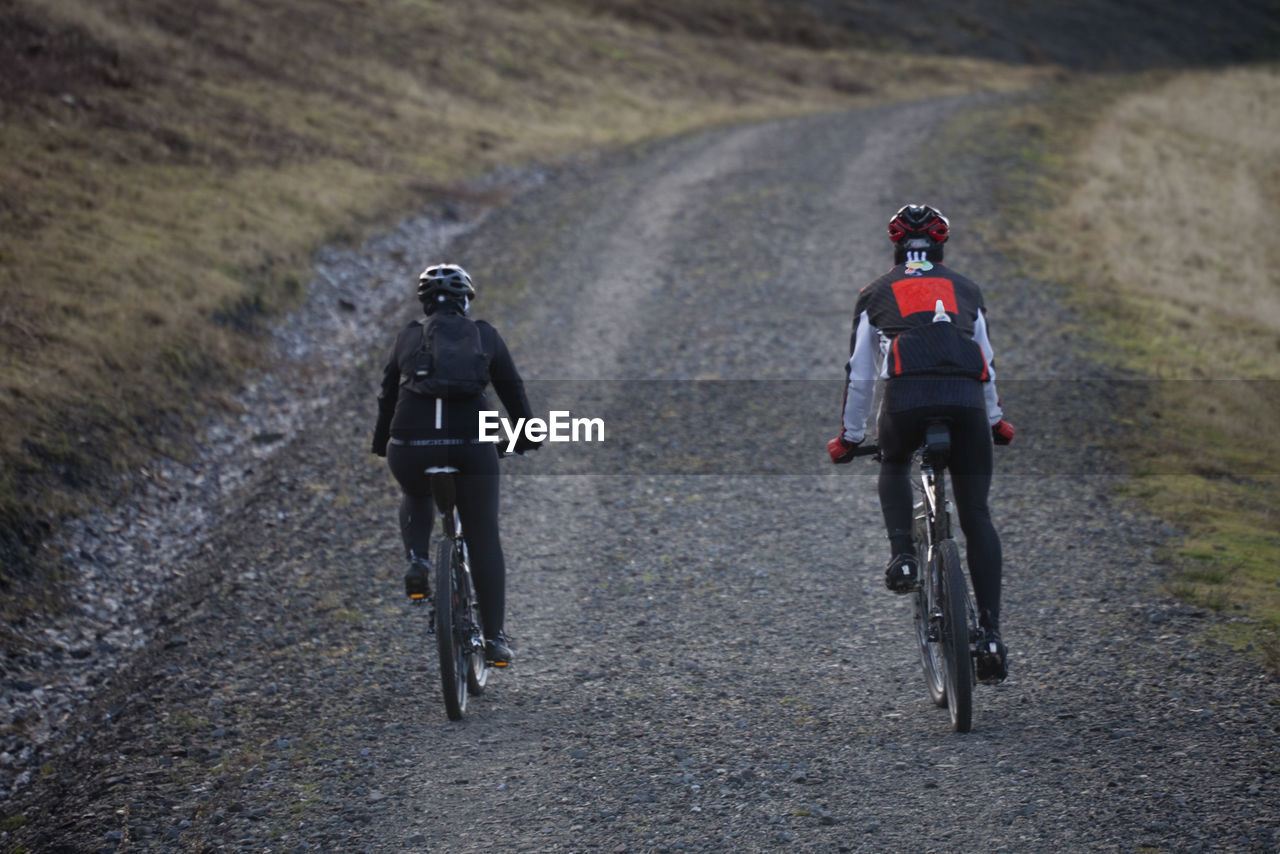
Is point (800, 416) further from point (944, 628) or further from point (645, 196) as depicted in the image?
point (645, 196)

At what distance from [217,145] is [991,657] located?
18645mm

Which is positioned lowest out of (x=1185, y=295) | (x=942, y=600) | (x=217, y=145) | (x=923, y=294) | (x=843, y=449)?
(x=942, y=600)

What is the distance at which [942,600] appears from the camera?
237 inches

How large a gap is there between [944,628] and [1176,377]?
27.8 feet

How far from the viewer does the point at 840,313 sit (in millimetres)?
15641

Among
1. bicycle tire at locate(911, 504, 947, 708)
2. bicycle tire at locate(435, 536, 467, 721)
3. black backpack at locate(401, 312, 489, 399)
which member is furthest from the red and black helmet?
bicycle tire at locate(435, 536, 467, 721)

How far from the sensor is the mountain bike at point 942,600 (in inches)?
227

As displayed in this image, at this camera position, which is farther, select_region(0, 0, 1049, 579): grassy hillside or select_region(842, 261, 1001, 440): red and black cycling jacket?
select_region(0, 0, 1049, 579): grassy hillside

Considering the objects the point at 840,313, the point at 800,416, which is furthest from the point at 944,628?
the point at 840,313

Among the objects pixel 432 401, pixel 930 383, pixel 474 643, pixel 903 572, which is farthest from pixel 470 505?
pixel 930 383

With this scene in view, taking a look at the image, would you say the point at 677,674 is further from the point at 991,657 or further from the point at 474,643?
the point at 991,657

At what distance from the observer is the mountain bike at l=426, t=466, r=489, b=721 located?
6316 mm

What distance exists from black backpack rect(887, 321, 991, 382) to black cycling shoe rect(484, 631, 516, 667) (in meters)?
2.85

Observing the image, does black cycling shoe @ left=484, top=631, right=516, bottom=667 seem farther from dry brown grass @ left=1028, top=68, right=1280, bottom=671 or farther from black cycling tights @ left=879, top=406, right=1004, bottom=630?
dry brown grass @ left=1028, top=68, right=1280, bottom=671
